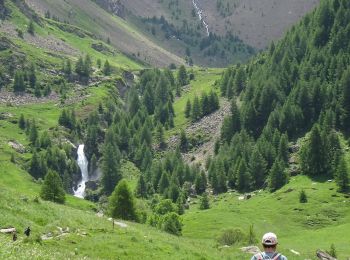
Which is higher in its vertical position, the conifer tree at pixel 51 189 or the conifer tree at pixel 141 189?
the conifer tree at pixel 51 189

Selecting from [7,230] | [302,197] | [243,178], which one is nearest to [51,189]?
[7,230]

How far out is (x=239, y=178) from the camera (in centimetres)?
16012

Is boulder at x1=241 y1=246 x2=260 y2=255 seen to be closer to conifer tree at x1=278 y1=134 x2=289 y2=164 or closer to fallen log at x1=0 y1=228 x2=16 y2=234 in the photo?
fallen log at x1=0 y1=228 x2=16 y2=234

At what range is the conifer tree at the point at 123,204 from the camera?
85.6 m

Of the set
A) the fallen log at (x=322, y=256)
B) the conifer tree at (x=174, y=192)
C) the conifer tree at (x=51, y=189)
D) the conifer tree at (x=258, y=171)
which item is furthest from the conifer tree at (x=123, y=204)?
the conifer tree at (x=258, y=171)

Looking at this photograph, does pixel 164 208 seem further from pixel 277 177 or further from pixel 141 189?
pixel 141 189

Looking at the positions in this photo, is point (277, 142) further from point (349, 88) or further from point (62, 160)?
point (62, 160)

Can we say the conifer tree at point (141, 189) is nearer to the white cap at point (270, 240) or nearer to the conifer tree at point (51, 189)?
the conifer tree at point (51, 189)

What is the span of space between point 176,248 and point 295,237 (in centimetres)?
6511

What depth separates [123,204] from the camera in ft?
286

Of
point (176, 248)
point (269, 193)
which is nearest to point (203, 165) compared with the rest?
point (269, 193)

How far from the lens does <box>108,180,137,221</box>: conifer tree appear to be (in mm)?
85625

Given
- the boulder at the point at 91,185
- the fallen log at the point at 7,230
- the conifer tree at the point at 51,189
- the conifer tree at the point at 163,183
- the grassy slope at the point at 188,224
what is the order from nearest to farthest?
the fallen log at the point at 7,230
the grassy slope at the point at 188,224
the conifer tree at the point at 51,189
the conifer tree at the point at 163,183
the boulder at the point at 91,185

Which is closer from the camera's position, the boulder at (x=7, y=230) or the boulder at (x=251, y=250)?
the boulder at (x=7, y=230)
